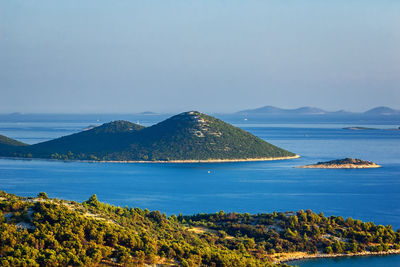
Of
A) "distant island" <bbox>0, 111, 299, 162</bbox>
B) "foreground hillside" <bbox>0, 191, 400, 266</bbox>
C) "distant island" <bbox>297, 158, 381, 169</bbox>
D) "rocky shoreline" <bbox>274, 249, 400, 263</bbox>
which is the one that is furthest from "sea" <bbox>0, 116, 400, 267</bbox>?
"distant island" <bbox>0, 111, 299, 162</bbox>

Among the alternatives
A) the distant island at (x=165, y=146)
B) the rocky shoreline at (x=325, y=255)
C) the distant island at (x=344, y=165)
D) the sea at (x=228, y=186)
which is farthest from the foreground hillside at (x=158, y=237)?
the distant island at (x=165, y=146)

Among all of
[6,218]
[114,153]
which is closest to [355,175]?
[114,153]

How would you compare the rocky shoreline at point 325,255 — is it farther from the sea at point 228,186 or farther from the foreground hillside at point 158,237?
the sea at point 228,186

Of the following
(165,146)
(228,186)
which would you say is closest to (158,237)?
(228,186)

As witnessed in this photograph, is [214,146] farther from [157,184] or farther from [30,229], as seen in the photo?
[30,229]

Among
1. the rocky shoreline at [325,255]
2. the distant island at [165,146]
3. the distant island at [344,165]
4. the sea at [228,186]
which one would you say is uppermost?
the distant island at [165,146]

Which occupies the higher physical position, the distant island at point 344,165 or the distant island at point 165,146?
the distant island at point 165,146
